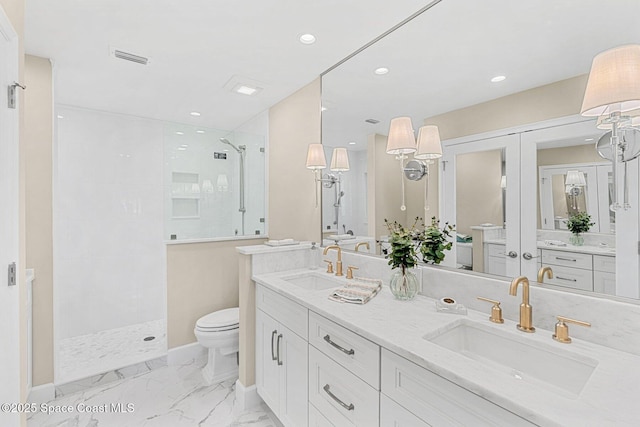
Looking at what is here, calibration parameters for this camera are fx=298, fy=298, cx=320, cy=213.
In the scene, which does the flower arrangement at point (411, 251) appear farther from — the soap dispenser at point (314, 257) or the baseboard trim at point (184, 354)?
the baseboard trim at point (184, 354)

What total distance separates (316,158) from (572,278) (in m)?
1.76

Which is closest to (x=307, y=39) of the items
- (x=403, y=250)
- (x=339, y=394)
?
(x=403, y=250)

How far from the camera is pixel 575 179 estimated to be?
118 centimetres

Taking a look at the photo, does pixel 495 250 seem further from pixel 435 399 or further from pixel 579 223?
pixel 435 399

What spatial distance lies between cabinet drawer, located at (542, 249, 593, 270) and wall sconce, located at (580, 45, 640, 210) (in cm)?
23

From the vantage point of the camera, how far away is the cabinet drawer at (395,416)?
967mm

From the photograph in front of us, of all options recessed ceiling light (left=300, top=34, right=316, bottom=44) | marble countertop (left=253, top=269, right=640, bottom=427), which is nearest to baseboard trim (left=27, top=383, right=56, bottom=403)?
marble countertop (left=253, top=269, right=640, bottom=427)

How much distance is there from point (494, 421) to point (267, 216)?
2605 millimetres

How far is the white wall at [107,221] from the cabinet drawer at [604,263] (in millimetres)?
3888

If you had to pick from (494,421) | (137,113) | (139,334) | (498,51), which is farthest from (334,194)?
(139,334)

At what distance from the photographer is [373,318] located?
50.1 inches

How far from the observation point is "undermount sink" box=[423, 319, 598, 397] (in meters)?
0.94

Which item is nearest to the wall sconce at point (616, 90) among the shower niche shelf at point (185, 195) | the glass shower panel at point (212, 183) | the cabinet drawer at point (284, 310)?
the cabinet drawer at point (284, 310)

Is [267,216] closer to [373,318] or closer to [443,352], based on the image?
[373,318]
